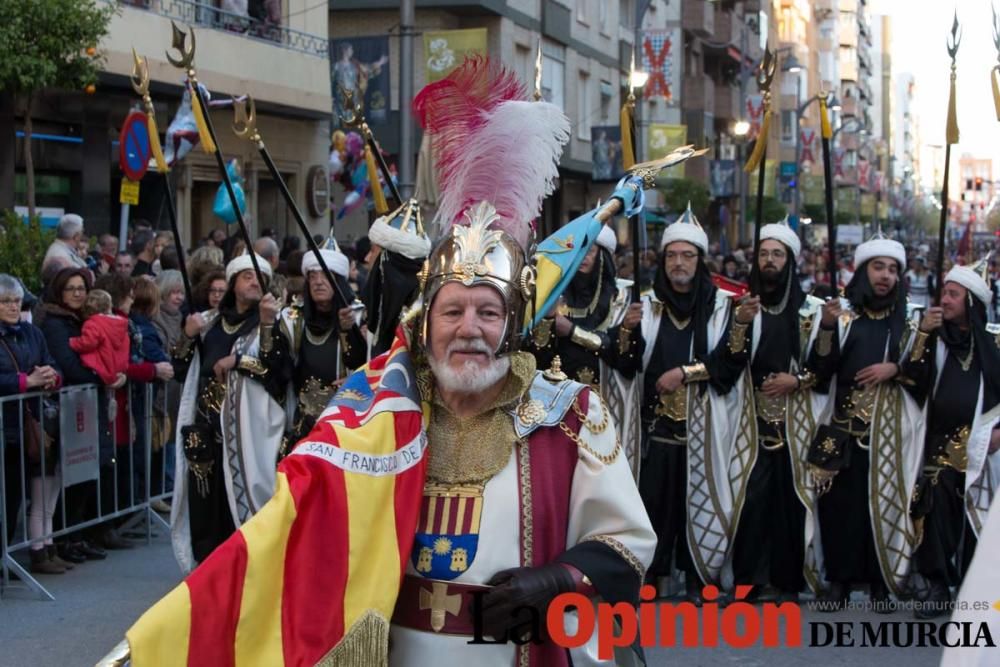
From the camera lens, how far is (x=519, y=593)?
3803mm

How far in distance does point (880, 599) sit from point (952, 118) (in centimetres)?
267

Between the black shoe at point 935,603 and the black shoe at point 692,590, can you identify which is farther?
the black shoe at point 692,590

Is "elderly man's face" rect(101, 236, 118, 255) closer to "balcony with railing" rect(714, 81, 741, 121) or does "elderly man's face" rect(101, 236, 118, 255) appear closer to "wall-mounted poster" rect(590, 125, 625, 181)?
"wall-mounted poster" rect(590, 125, 625, 181)

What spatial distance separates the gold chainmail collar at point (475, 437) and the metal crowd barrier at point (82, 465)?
4.53 m

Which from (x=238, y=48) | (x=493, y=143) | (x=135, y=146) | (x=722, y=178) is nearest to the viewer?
(x=493, y=143)

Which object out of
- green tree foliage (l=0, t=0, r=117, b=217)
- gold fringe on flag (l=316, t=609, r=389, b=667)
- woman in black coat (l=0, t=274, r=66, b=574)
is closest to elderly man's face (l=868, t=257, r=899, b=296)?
woman in black coat (l=0, t=274, r=66, b=574)

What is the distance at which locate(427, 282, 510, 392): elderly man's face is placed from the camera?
403cm

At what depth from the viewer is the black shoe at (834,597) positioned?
8.45 m

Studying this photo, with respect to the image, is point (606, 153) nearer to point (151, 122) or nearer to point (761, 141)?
point (151, 122)

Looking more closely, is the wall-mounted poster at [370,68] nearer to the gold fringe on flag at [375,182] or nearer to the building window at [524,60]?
the gold fringe on flag at [375,182]

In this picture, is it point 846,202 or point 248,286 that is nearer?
point 248,286

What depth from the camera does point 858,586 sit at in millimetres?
8609

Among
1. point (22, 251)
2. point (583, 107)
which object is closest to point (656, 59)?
point (583, 107)

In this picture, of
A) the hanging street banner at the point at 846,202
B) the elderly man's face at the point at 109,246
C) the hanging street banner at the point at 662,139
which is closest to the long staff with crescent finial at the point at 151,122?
the elderly man's face at the point at 109,246
